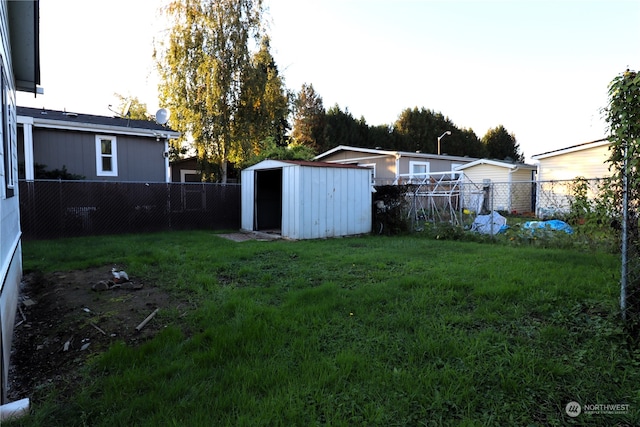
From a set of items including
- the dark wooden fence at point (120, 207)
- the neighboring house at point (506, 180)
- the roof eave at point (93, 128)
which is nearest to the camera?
the dark wooden fence at point (120, 207)

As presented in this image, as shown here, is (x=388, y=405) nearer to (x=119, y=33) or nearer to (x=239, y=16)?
(x=119, y=33)

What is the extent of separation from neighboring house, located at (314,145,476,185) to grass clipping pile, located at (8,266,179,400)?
14.0m

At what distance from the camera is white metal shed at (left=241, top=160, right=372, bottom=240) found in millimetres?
8891

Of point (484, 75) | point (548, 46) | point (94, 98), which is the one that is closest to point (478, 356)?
point (548, 46)

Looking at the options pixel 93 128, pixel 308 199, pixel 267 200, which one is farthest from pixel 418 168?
pixel 93 128

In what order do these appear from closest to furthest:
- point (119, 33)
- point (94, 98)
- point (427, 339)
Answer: point (427, 339) → point (119, 33) → point (94, 98)

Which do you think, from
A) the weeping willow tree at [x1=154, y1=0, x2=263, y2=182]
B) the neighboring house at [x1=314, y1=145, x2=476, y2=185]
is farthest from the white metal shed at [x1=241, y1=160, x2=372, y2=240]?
the neighboring house at [x1=314, y1=145, x2=476, y2=185]

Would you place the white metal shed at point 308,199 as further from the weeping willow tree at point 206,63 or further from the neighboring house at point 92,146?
the weeping willow tree at point 206,63

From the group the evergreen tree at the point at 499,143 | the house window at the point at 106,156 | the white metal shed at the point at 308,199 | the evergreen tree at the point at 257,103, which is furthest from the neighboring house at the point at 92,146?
the evergreen tree at the point at 499,143

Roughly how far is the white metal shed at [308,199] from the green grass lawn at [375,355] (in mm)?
4003

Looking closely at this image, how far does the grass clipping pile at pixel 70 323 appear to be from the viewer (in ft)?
8.81

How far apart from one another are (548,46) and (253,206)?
9228 mm

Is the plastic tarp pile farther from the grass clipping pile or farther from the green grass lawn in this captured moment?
the grass clipping pile

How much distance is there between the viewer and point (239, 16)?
1587 cm
